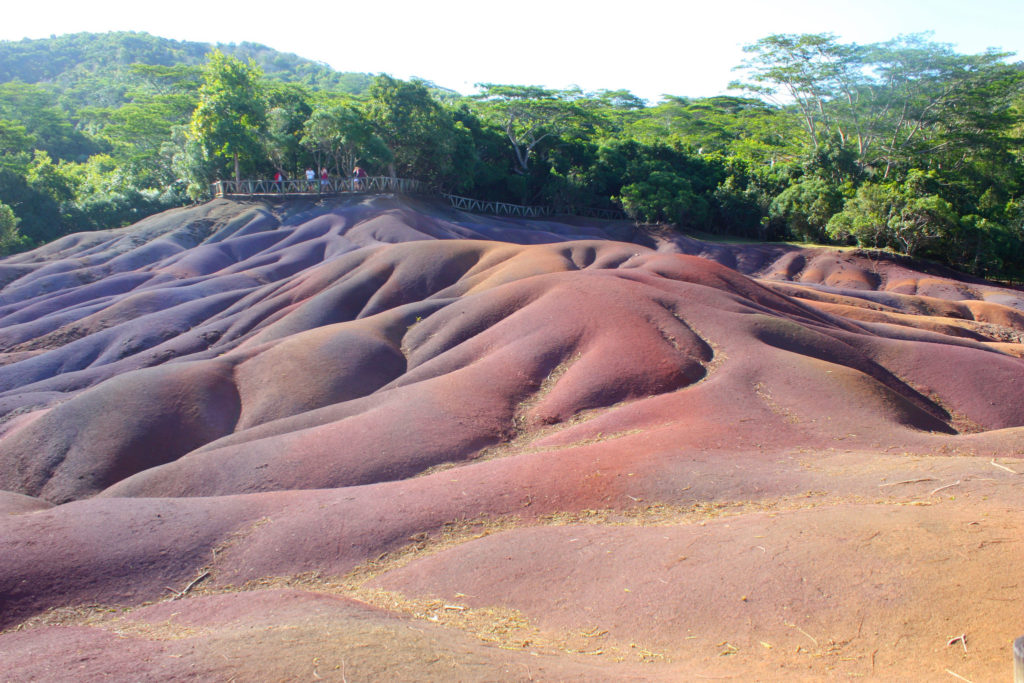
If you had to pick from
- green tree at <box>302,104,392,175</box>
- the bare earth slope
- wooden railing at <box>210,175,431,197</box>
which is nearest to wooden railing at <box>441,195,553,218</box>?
wooden railing at <box>210,175,431,197</box>

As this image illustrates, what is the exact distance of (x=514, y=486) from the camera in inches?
466

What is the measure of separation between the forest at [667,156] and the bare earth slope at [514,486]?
70.8 feet

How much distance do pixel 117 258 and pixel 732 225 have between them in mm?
45754

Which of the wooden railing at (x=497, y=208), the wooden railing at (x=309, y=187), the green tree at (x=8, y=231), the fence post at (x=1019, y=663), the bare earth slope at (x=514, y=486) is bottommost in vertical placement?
the green tree at (x=8, y=231)

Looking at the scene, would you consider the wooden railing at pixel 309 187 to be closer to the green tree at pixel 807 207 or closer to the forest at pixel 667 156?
the forest at pixel 667 156

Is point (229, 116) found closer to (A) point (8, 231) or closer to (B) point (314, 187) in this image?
(B) point (314, 187)

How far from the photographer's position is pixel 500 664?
20.3ft

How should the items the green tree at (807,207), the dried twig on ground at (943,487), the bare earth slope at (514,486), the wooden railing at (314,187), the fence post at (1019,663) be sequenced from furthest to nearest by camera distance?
the wooden railing at (314,187) → the green tree at (807,207) → the dried twig on ground at (943,487) → the bare earth slope at (514,486) → the fence post at (1019,663)

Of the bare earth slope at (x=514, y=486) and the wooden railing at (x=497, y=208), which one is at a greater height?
the wooden railing at (x=497, y=208)

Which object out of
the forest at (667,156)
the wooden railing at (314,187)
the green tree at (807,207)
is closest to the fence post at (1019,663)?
the forest at (667,156)

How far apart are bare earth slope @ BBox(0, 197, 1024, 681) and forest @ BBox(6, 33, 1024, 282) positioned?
2158 centimetres

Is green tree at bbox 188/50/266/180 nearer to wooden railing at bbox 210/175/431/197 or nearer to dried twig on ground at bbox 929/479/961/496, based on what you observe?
wooden railing at bbox 210/175/431/197

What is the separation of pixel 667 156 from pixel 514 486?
54.3 meters

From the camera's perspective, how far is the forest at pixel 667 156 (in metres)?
47.7
